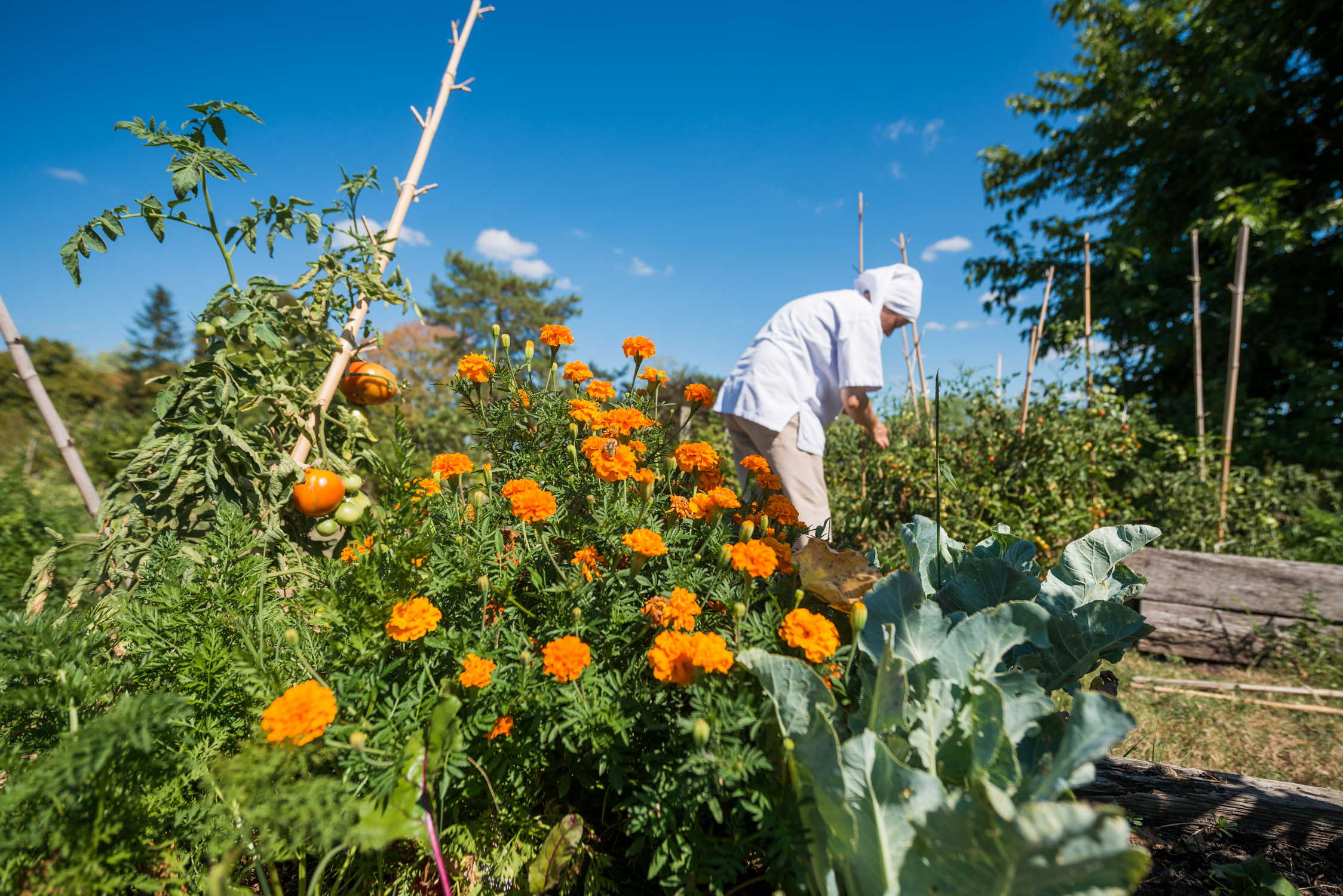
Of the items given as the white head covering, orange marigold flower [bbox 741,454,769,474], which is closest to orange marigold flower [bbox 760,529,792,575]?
orange marigold flower [bbox 741,454,769,474]

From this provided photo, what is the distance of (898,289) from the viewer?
2.72 meters

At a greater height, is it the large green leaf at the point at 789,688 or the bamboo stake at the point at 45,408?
the bamboo stake at the point at 45,408

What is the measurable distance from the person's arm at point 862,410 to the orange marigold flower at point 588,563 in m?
1.82

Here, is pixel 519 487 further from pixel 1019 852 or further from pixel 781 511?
pixel 1019 852

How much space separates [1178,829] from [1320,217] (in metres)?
8.54

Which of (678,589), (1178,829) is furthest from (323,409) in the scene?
(1178,829)

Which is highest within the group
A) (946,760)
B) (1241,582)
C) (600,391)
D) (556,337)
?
(556,337)

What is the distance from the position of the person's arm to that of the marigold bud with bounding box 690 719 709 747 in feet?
6.72

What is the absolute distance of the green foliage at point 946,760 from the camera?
0.66m

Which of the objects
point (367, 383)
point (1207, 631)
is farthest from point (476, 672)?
point (1207, 631)

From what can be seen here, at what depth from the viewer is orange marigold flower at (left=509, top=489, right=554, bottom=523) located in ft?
3.53

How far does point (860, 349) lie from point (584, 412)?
5.46 feet

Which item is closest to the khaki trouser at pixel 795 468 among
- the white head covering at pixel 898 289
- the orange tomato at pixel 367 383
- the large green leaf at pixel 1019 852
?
the white head covering at pixel 898 289

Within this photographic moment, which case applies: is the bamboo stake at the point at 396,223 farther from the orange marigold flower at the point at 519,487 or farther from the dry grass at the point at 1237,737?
the dry grass at the point at 1237,737
